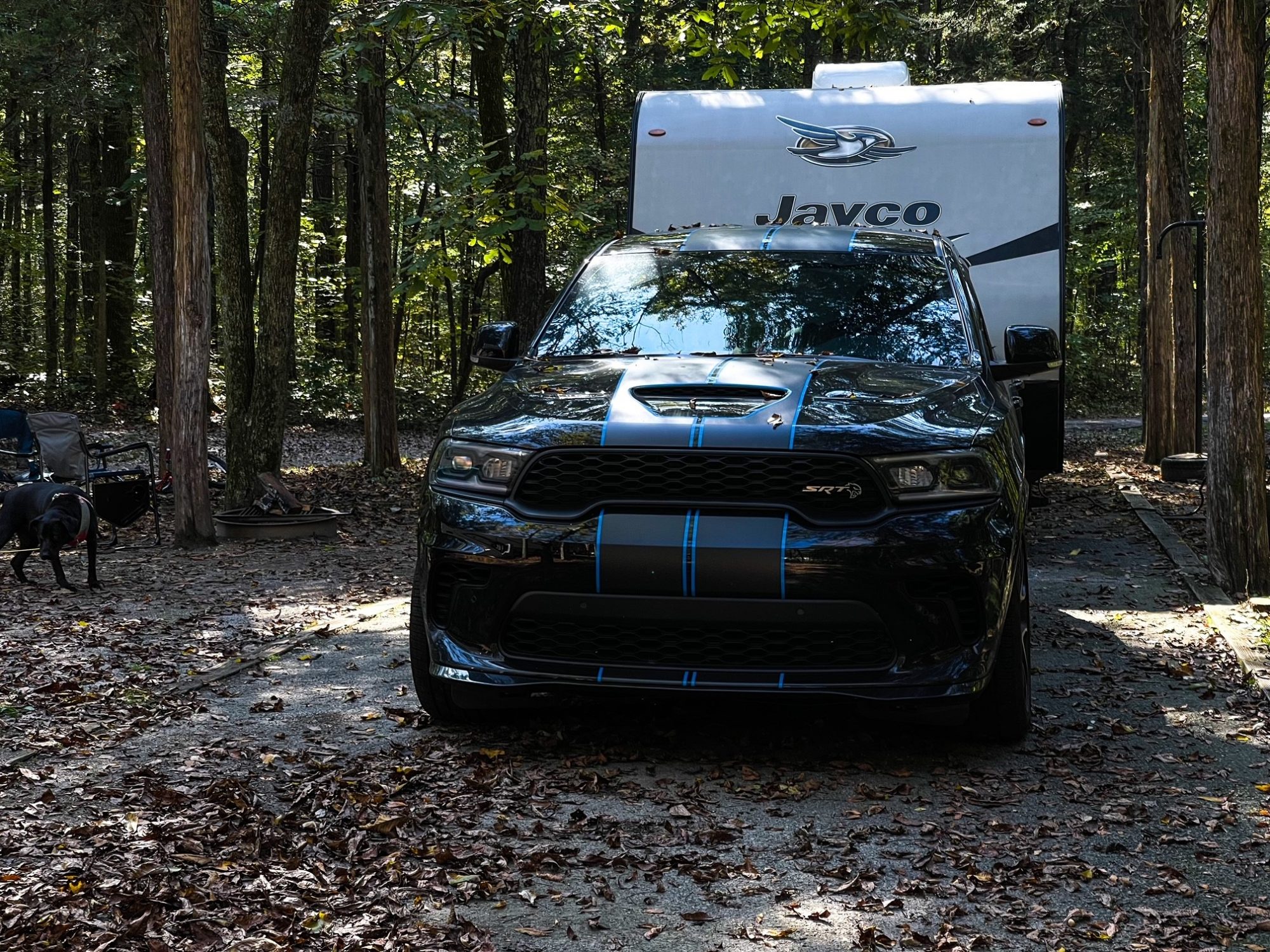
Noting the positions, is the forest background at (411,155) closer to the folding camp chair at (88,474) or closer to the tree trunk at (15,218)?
the tree trunk at (15,218)

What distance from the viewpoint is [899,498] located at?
4.73 meters

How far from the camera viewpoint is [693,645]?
15.9 ft

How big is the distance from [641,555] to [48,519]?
5.84 meters

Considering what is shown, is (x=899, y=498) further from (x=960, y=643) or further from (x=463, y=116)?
(x=463, y=116)

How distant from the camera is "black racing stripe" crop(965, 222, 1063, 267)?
1026 centimetres

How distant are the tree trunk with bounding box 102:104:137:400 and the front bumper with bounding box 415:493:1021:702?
26.1m

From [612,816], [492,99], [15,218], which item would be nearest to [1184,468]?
[492,99]

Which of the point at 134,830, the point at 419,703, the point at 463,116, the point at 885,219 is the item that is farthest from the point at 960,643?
the point at 463,116

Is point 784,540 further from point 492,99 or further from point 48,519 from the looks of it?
point 492,99

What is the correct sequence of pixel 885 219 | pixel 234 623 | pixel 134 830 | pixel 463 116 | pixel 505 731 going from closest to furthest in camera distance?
pixel 134 830, pixel 505 731, pixel 234 623, pixel 885 219, pixel 463 116

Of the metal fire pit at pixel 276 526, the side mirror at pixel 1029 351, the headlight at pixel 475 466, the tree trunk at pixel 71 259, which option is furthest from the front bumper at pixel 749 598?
the tree trunk at pixel 71 259

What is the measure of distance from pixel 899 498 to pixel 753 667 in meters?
0.77

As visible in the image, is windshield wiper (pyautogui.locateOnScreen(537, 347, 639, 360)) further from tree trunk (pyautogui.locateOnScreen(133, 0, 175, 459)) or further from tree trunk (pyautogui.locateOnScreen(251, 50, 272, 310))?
tree trunk (pyautogui.locateOnScreen(251, 50, 272, 310))

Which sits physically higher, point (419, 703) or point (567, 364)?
point (567, 364)
